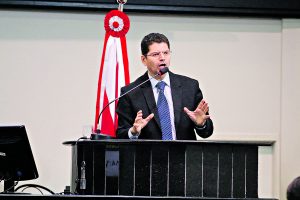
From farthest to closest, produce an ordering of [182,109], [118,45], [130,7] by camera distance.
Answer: [130,7] < [118,45] < [182,109]

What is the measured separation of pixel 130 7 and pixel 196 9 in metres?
0.65

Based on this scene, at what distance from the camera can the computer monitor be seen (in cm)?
384

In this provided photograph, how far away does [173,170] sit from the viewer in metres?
3.67

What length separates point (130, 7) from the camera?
668 cm

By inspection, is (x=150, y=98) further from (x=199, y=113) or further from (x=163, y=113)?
(x=199, y=113)

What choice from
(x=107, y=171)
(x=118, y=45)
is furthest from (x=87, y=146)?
(x=118, y=45)

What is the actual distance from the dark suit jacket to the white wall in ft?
7.87

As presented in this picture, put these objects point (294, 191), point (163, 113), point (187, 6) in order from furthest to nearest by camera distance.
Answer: point (187, 6)
point (163, 113)
point (294, 191)

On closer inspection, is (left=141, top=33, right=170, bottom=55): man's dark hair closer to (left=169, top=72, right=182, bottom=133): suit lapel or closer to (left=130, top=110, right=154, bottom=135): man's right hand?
(left=169, top=72, right=182, bottom=133): suit lapel

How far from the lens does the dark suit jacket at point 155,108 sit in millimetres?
4188

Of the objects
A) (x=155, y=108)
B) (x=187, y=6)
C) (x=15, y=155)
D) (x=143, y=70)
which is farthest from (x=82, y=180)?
(x=187, y=6)

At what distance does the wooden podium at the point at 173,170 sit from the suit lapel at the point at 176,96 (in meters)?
0.54

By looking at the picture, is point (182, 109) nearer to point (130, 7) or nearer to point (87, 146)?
point (87, 146)

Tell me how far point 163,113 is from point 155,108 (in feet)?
0.19
